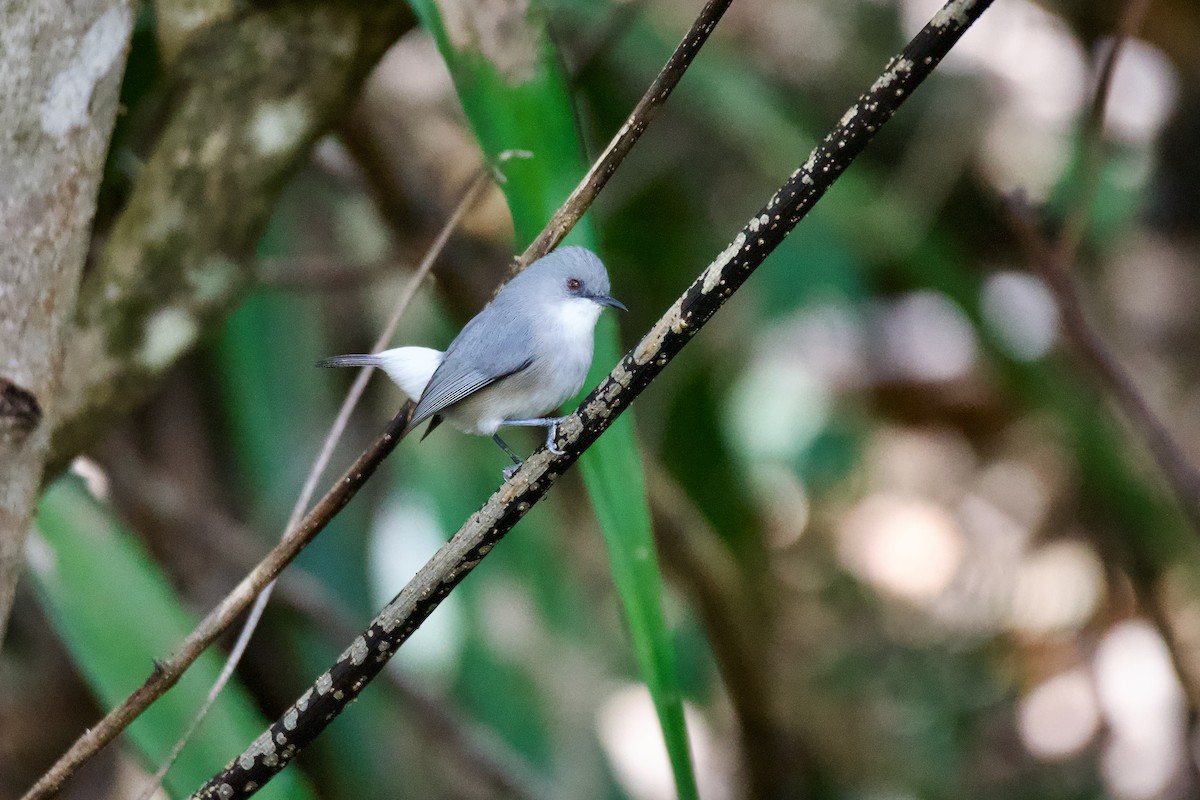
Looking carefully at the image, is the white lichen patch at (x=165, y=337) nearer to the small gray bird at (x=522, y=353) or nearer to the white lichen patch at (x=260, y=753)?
the small gray bird at (x=522, y=353)

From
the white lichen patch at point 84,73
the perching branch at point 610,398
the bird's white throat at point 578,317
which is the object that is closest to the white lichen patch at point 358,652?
the perching branch at point 610,398

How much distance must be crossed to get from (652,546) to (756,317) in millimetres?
2139

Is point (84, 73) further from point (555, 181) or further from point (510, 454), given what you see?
point (510, 454)

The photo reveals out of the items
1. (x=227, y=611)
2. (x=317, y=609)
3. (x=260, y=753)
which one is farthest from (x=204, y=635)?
(x=317, y=609)

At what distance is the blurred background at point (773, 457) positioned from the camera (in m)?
2.26

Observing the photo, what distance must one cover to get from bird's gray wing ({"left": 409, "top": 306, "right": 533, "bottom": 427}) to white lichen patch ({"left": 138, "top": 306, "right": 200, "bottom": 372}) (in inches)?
16.7

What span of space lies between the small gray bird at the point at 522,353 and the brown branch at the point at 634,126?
0.76 feet

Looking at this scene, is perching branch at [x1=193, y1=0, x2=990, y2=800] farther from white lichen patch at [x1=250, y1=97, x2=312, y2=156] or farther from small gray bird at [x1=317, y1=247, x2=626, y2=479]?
white lichen patch at [x1=250, y1=97, x2=312, y2=156]

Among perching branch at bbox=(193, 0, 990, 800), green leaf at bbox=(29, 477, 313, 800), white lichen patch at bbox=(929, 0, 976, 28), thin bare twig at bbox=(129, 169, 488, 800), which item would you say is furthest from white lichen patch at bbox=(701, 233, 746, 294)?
green leaf at bbox=(29, 477, 313, 800)

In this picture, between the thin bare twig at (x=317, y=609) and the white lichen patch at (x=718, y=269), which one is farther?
the thin bare twig at (x=317, y=609)

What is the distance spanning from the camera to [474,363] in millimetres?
1213

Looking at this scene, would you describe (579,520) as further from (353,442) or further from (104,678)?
(104,678)

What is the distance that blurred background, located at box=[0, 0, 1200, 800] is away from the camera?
2260 millimetres

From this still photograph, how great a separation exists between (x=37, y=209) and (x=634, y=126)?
59 cm
